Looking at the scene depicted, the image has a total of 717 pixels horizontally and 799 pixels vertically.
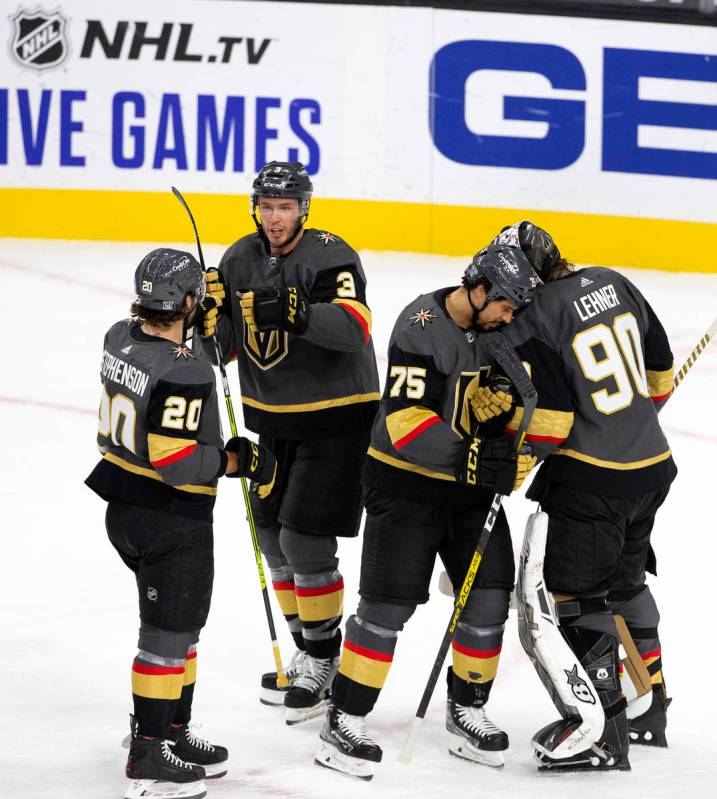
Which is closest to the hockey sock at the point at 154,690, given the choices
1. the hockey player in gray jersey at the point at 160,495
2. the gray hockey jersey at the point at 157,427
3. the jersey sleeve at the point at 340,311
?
the hockey player in gray jersey at the point at 160,495

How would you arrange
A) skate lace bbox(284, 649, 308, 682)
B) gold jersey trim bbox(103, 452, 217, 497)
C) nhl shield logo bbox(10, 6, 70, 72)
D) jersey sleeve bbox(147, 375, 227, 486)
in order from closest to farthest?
jersey sleeve bbox(147, 375, 227, 486) < gold jersey trim bbox(103, 452, 217, 497) < skate lace bbox(284, 649, 308, 682) < nhl shield logo bbox(10, 6, 70, 72)

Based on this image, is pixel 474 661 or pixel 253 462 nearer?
pixel 253 462

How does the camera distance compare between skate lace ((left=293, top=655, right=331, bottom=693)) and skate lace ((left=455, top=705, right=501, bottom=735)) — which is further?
skate lace ((left=293, top=655, right=331, bottom=693))

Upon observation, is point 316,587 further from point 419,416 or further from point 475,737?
point 419,416

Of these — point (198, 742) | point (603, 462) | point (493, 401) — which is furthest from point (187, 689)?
point (603, 462)

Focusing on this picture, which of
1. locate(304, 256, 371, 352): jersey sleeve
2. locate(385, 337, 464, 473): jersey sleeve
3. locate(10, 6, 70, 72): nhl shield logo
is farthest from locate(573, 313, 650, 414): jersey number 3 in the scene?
locate(10, 6, 70, 72): nhl shield logo

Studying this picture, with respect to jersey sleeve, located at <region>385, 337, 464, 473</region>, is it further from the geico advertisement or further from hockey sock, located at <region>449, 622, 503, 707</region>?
the geico advertisement

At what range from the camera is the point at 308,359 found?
4.02 m

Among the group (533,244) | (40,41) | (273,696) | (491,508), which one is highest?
(40,41)

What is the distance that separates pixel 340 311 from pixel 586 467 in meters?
0.77

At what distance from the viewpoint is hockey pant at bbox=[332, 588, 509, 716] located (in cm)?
362

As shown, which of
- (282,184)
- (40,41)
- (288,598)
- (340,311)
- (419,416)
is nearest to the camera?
(419,416)

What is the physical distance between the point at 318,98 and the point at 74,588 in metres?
4.48

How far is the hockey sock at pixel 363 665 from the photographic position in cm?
362
